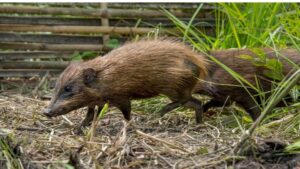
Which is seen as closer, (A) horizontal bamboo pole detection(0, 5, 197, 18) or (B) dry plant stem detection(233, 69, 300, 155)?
(B) dry plant stem detection(233, 69, 300, 155)

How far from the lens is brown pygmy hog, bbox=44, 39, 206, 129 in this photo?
4.51 metres

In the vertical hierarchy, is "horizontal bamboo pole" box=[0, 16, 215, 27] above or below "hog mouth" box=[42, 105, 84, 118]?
above

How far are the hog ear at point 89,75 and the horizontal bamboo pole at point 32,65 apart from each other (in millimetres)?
2629

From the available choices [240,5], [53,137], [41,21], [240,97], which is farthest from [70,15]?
[53,137]

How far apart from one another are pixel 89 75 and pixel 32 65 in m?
2.68

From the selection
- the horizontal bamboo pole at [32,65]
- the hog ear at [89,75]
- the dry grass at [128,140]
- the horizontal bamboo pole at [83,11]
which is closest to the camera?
the dry grass at [128,140]

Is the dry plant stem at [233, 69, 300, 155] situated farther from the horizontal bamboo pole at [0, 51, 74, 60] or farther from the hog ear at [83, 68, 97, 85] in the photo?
the horizontal bamboo pole at [0, 51, 74, 60]

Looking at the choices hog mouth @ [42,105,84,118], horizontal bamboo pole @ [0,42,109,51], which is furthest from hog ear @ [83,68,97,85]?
horizontal bamboo pole @ [0,42,109,51]

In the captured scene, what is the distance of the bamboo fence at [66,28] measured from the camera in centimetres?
697

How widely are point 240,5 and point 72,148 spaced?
3.11 m

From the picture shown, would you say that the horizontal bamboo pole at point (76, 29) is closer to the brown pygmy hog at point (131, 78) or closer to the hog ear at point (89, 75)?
the brown pygmy hog at point (131, 78)

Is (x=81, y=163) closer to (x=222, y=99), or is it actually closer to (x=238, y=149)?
(x=238, y=149)

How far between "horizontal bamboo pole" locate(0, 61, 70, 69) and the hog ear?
103 inches

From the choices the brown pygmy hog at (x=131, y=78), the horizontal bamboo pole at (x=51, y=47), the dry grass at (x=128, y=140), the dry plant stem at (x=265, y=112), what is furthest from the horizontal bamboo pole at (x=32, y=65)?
the dry plant stem at (x=265, y=112)
